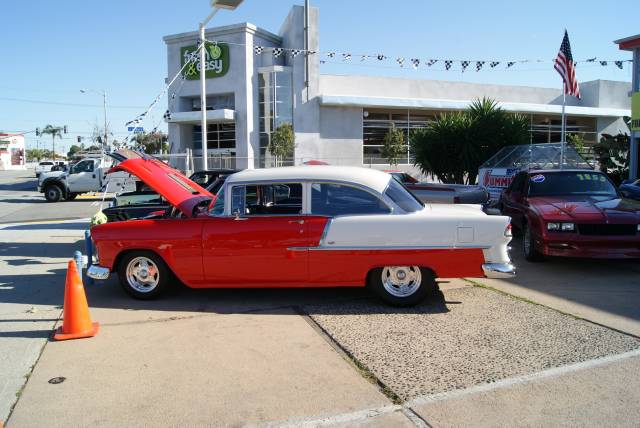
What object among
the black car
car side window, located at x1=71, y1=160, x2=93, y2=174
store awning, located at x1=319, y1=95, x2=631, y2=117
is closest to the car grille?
the black car

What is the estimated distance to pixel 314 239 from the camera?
19.5 feet

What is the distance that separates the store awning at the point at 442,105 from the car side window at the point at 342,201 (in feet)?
87.8

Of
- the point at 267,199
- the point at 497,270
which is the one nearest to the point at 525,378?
the point at 497,270

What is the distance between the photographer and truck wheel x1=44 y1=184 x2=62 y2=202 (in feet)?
77.5

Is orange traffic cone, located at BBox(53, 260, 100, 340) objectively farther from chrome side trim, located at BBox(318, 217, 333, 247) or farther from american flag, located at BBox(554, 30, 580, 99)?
american flag, located at BBox(554, 30, 580, 99)

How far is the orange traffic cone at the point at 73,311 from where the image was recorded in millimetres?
5246

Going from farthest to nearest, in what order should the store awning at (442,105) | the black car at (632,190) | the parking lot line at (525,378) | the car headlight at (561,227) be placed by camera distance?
1. the store awning at (442,105)
2. the black car at (632,190)
3. the car headlight at (561,227)
4. the parking lot line at (525,378)

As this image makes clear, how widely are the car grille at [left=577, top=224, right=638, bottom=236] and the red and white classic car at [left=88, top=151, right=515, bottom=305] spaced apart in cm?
223

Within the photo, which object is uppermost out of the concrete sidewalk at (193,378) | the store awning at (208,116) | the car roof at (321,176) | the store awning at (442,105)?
the store awning at (442,105)

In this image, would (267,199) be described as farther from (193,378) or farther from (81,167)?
(81,167)

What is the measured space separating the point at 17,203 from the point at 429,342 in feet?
76.6

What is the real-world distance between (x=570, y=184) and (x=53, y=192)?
21707 mm

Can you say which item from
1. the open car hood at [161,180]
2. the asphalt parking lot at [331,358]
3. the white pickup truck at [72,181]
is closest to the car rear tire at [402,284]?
the asphalt parking lot at [331,358]

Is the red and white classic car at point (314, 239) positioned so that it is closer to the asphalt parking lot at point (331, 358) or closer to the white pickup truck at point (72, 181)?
the asphalt parking lot at point (331, 358)
